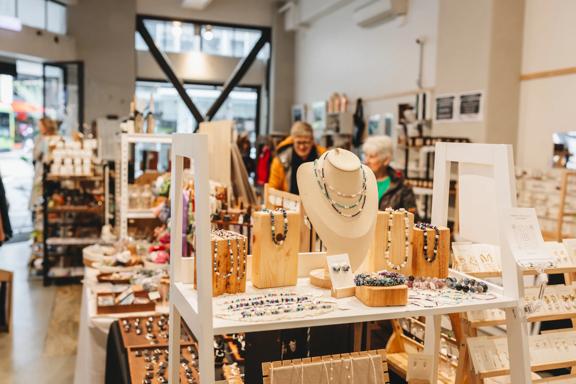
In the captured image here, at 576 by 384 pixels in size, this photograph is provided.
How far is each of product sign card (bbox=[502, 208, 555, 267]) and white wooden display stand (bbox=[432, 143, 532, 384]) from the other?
0.02 meters

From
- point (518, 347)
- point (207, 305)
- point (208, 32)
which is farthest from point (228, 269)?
point (208, 32)

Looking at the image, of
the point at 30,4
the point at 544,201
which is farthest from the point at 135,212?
the point at 30,4

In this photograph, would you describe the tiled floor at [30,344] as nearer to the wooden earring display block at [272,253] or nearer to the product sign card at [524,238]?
the wooden earring display block at [272,253]

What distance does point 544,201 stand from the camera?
4832mm

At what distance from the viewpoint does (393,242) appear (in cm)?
191

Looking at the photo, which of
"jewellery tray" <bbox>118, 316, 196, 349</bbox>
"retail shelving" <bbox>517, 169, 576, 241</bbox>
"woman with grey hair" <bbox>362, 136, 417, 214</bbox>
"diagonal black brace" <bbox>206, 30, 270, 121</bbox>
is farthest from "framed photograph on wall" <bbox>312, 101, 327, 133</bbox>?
"jewellery tray" <bbox>118, 316, 196, 349</bbox>

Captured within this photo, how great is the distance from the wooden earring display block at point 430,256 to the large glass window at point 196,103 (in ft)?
32.5

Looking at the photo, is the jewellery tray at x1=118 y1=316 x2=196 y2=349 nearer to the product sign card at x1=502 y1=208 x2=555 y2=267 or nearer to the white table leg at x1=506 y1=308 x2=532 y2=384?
the white table leg at x1=506 y1=308 x2=532 y2=384

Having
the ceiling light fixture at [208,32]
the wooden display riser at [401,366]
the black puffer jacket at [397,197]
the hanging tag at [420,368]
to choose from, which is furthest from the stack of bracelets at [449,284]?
the ceiling light fixture at [208,32]

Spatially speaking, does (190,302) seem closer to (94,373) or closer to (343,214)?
(343,214)

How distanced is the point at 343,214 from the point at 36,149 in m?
6.57

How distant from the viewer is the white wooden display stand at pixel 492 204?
5.66 feet

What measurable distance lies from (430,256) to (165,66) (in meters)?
9.96

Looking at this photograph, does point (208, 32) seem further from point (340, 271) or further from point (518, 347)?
point (518, 347)
